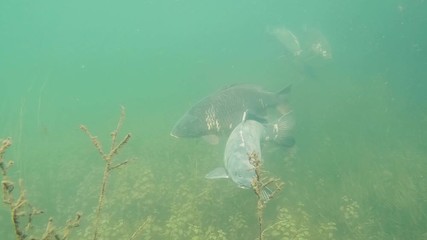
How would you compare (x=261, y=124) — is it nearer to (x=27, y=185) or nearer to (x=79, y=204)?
(x=79, y=204)

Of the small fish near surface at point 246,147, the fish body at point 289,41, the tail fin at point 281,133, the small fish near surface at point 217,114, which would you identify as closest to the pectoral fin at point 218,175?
the small fish near surface at point 246,147

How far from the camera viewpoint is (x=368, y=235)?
7180 mm

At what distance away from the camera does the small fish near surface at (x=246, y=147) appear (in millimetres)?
5535

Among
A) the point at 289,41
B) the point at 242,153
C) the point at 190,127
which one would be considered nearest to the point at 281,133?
the point at 242,153

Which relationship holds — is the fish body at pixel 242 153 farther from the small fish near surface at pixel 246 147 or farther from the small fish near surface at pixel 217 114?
the small fish near surface at pixel 217 114

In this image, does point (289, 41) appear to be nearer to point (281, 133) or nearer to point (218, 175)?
point (281, 133)

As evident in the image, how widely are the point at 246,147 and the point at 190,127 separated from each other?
250 cm

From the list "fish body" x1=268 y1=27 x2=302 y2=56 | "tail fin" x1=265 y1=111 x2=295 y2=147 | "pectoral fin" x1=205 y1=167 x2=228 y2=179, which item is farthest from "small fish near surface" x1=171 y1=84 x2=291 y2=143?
"fish body" x1=268 y1=27 x2=302 y2=56

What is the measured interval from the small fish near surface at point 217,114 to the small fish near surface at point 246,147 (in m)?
0.87

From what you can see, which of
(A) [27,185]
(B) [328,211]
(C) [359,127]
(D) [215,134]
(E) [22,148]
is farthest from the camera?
(E) [22,148]

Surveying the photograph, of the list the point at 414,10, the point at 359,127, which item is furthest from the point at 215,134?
the point at 414,10

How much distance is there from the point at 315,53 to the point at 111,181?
50.8ft

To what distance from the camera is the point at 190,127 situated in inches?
333

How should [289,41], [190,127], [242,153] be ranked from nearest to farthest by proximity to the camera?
1. [242,153]
2. [190,127]
3. [289,41]
